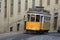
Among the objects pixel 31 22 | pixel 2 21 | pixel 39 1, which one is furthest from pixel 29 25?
pixel 39 1

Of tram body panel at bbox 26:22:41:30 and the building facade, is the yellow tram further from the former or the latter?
the building facade

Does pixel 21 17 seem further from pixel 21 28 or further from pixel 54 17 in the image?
pixel 54 17

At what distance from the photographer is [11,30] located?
4084cm

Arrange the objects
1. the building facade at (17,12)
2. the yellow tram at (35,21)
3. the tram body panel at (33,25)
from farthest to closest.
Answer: the building facade at (17,12) → the yellow tram at (35,21) → the tram body panel at (33,25)

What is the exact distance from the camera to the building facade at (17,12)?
125 ft

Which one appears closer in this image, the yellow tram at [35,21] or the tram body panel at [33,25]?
the tram body panel at [33,25]

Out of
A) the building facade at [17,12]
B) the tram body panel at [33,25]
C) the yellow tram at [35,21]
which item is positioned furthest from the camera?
the building facade at [17,12]

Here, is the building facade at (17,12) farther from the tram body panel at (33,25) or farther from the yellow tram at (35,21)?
the yellow tram at (35,21)

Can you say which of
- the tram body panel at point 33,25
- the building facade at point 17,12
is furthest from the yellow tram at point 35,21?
A: the building facade at point 17,12

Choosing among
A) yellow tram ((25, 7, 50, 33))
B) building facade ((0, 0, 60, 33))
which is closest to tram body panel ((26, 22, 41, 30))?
yellow tram ((25, 7, 50, 33))

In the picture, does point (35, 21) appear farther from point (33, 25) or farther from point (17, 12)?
point (17, 12)

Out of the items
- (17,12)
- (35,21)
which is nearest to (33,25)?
(35,21)

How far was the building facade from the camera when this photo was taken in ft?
125

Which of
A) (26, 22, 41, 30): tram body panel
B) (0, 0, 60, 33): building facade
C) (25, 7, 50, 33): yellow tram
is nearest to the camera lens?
(26, 22, 41, 30): tram body panel
